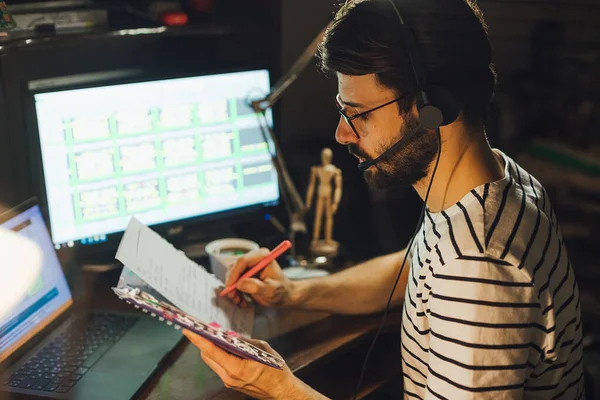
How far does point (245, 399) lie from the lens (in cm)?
106

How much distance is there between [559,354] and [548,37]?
1.36m

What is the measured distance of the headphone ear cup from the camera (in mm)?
946

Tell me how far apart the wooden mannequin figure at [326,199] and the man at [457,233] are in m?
0.41

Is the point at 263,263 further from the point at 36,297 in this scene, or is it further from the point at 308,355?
the point at 36,297

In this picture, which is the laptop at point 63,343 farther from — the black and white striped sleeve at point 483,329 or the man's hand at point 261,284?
the black and white striped sleeve at point 483,329

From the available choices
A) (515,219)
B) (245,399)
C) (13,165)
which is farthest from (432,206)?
(13,165)

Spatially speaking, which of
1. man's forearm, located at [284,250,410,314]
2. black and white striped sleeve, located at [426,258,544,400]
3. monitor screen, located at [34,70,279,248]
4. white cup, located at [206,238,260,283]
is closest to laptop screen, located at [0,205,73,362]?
monitor screen, located at [34,70,279,248]

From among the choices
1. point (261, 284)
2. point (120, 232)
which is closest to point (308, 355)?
point (261, 284)

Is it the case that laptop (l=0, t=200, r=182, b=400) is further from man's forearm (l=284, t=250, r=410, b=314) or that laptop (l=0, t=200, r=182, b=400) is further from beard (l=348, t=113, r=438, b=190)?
beard (l=348, t=113, r=438, b=190)

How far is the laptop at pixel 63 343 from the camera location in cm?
105

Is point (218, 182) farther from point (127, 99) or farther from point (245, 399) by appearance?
point (245, 399)

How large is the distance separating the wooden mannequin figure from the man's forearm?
6.2 inches

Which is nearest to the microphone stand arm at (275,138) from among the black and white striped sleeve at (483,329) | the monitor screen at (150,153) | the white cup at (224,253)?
the monitor screen at (150,153)

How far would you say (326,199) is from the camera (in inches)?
60.7
